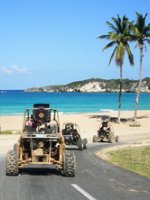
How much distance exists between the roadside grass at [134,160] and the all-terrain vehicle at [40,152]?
3.05m

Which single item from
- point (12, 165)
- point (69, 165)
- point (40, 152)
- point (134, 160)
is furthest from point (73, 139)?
point (12, 165)

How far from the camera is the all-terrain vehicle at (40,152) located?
1611 cm

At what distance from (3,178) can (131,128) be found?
39.4m

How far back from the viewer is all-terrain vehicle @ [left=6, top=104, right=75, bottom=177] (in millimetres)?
16109

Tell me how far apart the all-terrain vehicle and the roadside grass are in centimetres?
305

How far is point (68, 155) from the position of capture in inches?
639

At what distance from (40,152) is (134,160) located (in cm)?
807

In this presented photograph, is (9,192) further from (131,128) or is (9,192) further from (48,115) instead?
(131,128)

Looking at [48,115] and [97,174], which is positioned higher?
[48,115]

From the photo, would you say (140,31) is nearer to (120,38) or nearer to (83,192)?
(120,38)

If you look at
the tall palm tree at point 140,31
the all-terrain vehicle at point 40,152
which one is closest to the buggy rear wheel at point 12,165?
the all-terrain vehicle at point 40,152

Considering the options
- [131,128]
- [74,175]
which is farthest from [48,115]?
[131,128]

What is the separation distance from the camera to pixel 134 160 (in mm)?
23422

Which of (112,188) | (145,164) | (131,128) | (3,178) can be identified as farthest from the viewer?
(131,128)
